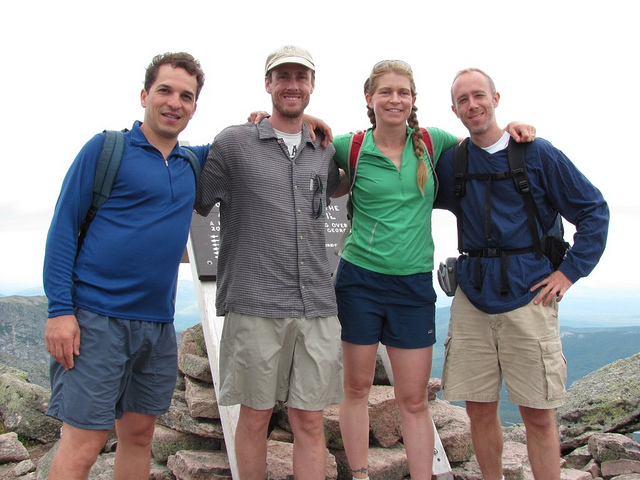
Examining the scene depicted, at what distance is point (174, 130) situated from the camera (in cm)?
414

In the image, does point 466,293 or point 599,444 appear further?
point 599,444

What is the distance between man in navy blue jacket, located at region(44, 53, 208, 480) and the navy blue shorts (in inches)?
57.1

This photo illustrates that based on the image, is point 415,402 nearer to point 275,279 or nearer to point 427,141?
point 275,279

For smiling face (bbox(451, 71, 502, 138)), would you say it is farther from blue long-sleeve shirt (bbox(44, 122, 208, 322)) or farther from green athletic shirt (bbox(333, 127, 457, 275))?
blue long-sleeve shirt (bbox(44, 122, 208, 322))

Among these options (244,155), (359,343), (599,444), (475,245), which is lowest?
(599,444)

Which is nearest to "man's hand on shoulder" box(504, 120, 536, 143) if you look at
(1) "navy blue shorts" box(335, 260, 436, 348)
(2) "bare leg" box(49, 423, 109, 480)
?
(1) "navy blue shorts" box(335, 260, 436, 348)

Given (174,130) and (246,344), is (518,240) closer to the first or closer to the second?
Result: (246,344)

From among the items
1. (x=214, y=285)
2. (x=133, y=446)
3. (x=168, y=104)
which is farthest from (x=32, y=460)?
(x=168, y=104)

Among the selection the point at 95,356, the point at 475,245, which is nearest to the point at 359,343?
the point at 475,245

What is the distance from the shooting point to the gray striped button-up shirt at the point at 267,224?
430 cm

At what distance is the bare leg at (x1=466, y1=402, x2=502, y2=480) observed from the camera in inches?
195

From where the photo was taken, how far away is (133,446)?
434cm

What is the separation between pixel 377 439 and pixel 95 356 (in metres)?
3.62

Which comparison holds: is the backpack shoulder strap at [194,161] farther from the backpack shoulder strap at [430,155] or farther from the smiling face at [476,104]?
the smiling face at [476,104]
